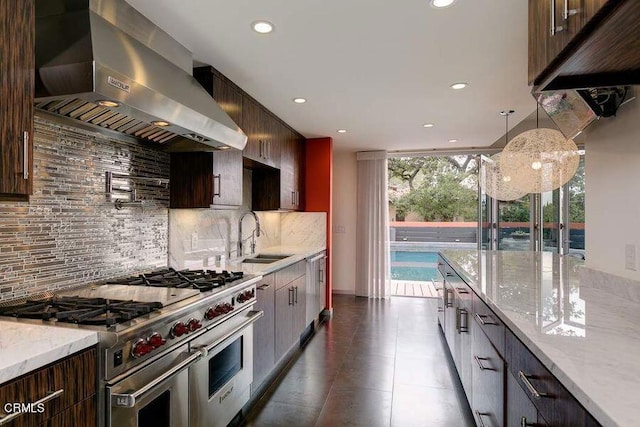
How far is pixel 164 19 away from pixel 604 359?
2.36m

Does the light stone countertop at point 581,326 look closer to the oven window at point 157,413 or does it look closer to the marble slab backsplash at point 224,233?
the oven window at point 157,413

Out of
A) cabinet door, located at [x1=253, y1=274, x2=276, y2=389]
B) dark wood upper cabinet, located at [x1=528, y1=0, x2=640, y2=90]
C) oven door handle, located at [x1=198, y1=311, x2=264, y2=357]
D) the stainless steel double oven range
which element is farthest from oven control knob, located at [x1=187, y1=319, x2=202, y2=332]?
dark wood upper cabinet, located at [x1=528, y1=0, x2=640, y2=90]

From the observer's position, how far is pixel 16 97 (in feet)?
4.15

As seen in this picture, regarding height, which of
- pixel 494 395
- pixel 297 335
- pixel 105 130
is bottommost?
pixel 297 335

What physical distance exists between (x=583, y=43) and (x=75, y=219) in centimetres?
232

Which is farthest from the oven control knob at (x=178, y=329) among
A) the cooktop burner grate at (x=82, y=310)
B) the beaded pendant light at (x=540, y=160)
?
the beaded pendant light at (x=540, y=160)

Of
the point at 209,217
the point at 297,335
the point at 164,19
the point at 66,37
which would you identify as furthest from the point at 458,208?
the point at 66,37

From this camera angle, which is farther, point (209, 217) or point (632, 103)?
point (209, 217)

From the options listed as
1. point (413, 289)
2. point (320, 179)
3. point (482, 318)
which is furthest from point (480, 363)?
point (413, 289)

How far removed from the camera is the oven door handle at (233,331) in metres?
1.84

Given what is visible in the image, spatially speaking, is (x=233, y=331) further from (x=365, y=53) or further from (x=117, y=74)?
(x=365, y=53)

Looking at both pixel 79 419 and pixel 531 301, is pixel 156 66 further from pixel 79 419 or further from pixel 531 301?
pixel 531 301

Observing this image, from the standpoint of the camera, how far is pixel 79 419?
47.1 inches

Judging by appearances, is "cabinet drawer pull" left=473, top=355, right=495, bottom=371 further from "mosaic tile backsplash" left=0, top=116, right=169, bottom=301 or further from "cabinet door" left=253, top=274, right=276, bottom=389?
"mosaic tile backsplash" left=0, top=116, right=169, bottom=301
